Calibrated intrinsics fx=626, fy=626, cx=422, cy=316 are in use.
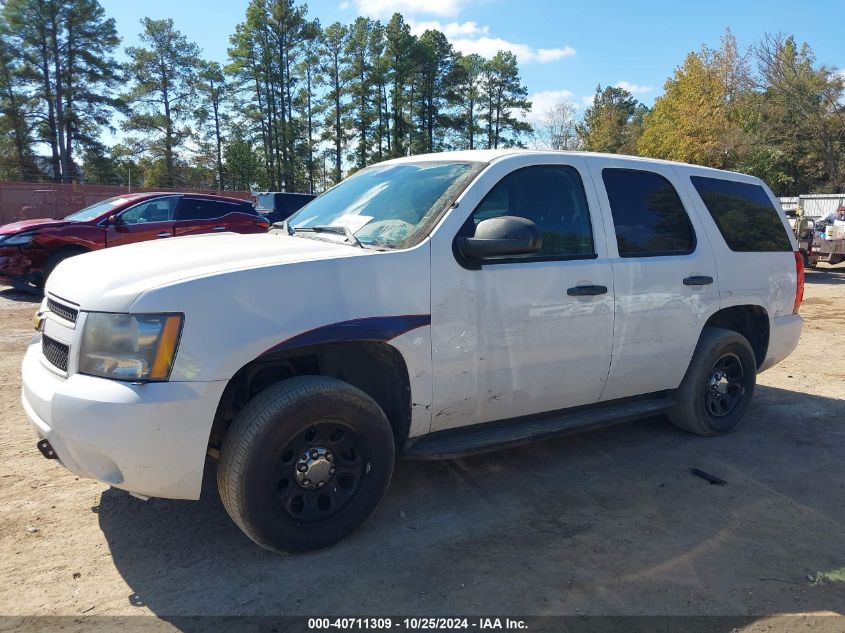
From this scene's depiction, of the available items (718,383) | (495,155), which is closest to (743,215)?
(718,383)

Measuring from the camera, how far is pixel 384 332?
10.0 feet

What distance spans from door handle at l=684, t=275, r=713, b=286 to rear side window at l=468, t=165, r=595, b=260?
0.91 metres

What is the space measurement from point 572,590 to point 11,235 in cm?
990

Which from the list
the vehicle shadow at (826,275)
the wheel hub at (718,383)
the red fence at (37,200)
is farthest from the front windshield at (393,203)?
the red fence at (37,200)

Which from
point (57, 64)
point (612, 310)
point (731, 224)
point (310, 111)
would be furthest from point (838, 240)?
point (57, 64)

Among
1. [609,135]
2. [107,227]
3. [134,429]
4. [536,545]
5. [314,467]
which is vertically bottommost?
[536,545]

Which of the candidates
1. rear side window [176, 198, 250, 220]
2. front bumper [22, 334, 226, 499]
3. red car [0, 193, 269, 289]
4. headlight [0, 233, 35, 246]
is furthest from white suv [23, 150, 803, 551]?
rear side window [176, 198, 250, 220]

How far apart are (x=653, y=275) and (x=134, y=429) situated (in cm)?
319

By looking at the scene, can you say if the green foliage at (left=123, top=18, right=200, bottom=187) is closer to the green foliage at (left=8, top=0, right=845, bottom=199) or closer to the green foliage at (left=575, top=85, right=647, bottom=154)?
the green foliage at (left=8, top=0, right=845, bottom=199)

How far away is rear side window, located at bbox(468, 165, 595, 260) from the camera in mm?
3629

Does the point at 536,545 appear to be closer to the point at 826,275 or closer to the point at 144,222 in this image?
the point at 144,222

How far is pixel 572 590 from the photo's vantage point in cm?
282

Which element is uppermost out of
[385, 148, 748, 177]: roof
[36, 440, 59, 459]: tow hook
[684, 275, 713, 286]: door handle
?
[385, 148, 748, 177]: roof

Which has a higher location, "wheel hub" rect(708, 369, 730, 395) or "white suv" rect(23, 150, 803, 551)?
"white suv" rect(23, 150, 803, 551)
